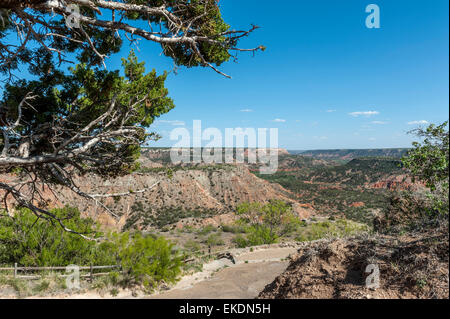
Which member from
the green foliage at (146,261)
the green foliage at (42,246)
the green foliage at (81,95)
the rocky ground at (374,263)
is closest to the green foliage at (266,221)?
the green foliage at (146,261)

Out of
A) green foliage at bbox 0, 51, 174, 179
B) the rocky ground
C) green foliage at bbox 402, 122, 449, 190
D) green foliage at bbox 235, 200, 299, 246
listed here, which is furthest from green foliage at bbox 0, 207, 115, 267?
green foliage at bbox 235, 200, 299, 246

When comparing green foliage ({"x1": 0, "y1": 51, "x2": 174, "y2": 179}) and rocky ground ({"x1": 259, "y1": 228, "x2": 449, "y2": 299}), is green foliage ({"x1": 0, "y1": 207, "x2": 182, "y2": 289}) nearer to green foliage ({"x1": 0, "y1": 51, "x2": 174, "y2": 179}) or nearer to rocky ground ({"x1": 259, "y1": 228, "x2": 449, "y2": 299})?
green foliage ({"x1": 0, "y1": 51, "x2": 174, "y2": 179})

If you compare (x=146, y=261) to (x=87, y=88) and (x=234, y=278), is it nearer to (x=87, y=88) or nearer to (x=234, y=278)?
(x=234, y=278)

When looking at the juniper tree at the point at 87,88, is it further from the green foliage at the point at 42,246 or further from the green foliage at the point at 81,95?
the green foliage at the point at 42,246

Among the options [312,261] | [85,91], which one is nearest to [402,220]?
[312,261]

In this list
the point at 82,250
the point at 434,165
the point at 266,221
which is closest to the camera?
the point at 434,165

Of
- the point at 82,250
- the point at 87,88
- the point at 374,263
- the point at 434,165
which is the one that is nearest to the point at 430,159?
the point at 434,165

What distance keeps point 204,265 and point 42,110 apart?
29.3 ft

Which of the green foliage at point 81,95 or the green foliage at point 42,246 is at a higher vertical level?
the green foliage at point 81,95

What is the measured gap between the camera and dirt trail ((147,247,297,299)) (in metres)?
7.55

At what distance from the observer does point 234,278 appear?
30.9 feet

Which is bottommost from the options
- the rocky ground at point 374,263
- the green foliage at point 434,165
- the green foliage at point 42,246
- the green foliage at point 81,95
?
the green foliage at point 42,246

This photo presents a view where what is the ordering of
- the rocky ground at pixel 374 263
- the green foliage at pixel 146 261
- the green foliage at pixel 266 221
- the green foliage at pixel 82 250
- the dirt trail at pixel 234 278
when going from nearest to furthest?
1. the rocky ground at pixel 374 263
2. the dirt trail at pixel 234 278
3. the green foliage at pixel 146 261
4. the green foliage at pixel 82 250
5. the green foliage at pixel 266 221

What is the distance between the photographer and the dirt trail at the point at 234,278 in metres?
7.55
